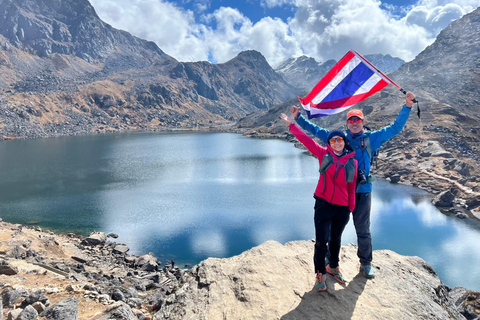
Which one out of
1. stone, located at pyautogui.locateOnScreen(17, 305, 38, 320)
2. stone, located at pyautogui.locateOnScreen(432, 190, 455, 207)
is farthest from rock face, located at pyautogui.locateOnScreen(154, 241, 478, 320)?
stone, located at pyautogui.locateOnScreen(432, 190, 455, 207)

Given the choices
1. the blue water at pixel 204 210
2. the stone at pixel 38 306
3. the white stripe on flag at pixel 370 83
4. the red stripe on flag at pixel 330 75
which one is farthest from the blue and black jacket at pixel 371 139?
the blue water at pixel 204 210

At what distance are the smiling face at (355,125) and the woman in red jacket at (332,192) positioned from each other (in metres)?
0.58

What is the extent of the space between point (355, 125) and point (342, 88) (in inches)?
105

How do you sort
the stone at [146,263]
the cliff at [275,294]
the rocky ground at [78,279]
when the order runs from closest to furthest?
the cliff at [275,294], the rocky ground at [78,279], the stone at [146,263]

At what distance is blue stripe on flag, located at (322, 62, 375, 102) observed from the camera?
30.0 feet

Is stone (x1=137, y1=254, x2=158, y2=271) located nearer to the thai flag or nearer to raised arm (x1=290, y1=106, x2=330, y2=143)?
the thai flag

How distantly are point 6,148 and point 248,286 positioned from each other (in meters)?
103

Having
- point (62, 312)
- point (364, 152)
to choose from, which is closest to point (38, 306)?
point (62, 312)

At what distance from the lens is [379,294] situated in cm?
691

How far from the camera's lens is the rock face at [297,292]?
637 centimetres

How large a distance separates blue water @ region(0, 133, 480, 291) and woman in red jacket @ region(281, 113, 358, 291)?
64.8ft

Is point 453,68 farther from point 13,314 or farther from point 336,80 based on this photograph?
point 13,314

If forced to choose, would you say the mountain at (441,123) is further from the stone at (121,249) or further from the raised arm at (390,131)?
the stone at (121,249)

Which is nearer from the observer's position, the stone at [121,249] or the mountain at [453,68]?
the stone at [121,249]
